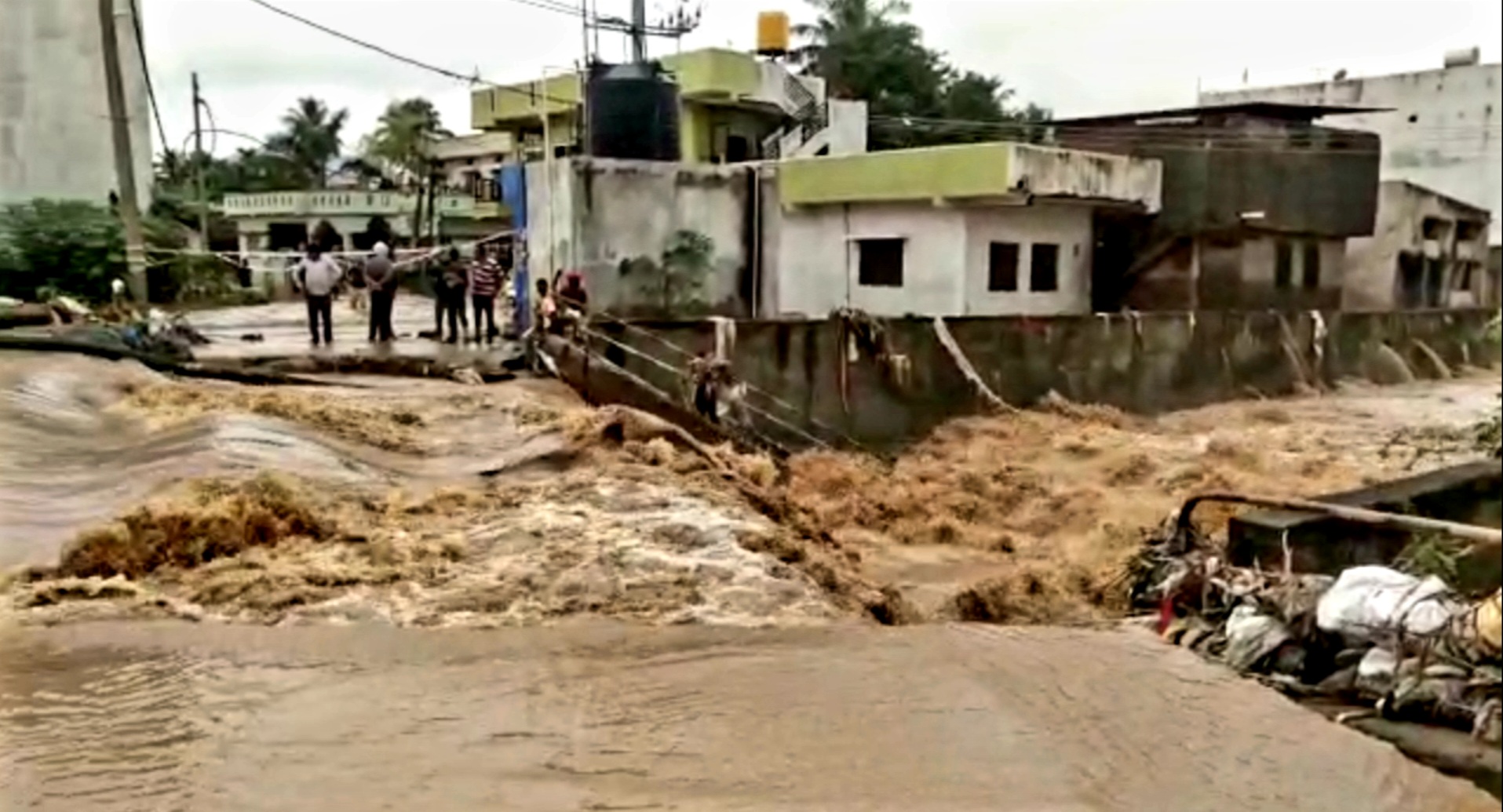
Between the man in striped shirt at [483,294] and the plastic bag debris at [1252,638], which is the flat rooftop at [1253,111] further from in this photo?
the plastic bag debris at [1252,638]

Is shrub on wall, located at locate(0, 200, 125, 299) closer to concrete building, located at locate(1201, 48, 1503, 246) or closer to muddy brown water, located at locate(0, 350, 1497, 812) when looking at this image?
muddy brown water, located at locate(0, 350, 1497, 812)

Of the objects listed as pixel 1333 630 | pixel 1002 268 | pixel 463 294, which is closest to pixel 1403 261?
pixel 1002 268

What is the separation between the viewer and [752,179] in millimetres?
14211

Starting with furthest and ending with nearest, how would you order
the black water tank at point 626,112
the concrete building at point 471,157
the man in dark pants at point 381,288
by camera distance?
the concrete building at point 471,157 → the black water tank at point 626,112 → the man in dark pants at point 381,288

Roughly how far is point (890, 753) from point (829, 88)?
11.7 meters

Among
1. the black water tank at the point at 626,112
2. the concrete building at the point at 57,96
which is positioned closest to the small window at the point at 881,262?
the black water tank at the point at 626,112

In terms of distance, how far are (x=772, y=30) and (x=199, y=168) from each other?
7.15m

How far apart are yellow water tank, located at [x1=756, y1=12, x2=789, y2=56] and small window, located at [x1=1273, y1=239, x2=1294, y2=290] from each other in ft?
18.4

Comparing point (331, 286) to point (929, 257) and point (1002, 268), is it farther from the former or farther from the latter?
point (1002, 268)

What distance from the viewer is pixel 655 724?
10.2 feet

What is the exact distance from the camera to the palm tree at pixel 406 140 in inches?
943

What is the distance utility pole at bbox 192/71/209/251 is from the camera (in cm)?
471

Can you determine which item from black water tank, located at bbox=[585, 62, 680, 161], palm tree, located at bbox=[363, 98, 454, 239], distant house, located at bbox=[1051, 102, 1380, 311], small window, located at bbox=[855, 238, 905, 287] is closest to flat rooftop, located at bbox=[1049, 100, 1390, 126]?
distant house, located at bbox=[1051, 102, 1380, 311]

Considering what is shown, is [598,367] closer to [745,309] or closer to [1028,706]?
[745,309]
